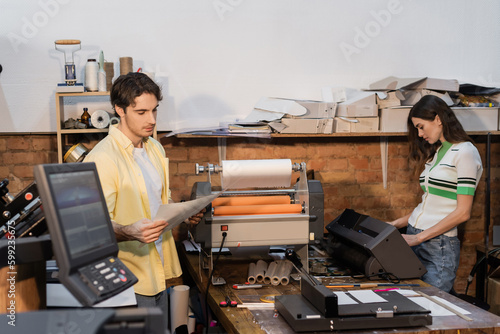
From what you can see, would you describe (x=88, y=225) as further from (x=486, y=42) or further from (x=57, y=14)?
(x=486, y=42)

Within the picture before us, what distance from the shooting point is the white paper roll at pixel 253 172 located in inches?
96.1

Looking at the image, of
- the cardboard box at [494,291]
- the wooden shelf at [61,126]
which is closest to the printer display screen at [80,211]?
the wooden shelf at [61,126]

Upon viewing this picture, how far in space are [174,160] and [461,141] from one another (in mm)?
1790

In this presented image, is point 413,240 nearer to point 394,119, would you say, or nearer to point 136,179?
point 394,119

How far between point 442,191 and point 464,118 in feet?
3.13

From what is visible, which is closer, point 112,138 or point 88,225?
→ point 88,225

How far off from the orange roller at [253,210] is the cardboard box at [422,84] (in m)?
1.48

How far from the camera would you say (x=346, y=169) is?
3.80 meters

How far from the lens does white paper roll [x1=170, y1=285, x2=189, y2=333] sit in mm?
2793

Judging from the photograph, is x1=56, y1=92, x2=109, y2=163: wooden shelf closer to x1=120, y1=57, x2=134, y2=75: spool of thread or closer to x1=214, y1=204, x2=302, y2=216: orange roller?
x1=120, y1=57, x2=134, y2=75: spool of thread

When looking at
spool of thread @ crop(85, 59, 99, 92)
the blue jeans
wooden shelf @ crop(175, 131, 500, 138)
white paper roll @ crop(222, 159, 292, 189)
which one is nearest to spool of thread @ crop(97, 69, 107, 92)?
spool of thread @ crop(85, 59, 99, 92)

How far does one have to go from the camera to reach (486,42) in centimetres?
391

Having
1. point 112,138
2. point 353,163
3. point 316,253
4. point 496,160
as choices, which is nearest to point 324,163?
point 353,163

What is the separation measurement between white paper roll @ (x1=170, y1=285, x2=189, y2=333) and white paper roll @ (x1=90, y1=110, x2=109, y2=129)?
3.59ft
